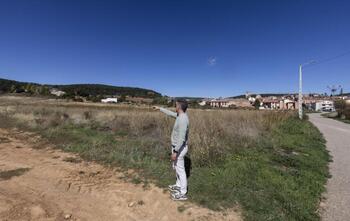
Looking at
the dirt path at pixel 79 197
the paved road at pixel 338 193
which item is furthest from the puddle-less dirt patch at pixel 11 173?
the paved road at pixel 338 193

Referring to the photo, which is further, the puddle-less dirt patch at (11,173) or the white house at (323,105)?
the white house at (323,105)

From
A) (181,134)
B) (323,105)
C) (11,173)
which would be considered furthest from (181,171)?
(323,105)

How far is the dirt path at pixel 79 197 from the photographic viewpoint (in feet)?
12.5

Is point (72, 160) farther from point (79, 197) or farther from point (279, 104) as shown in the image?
point (279, 104)

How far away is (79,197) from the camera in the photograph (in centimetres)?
439

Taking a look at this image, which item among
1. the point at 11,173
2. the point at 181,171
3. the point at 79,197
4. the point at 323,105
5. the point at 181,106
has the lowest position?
the point at 79,197

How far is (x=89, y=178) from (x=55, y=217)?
5.52 feet

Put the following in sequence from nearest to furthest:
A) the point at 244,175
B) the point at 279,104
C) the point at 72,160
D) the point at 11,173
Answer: the point at 11,173, the point at 244,175, the point at 72,160, the point at 279,104

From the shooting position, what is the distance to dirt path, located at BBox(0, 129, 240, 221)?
380 centimetres

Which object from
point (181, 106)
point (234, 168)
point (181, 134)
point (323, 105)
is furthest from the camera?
point (323, 105)

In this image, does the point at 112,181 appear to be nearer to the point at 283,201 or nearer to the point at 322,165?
the point at 283,201

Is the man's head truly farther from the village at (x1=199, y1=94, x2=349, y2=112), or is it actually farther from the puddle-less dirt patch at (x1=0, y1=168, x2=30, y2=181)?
the village at (x1=199, y1=94, x2=349, y2=112)

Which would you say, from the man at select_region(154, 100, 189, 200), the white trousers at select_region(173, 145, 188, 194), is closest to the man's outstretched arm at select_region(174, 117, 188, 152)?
the man at select_region(154, 100, 189, 200)

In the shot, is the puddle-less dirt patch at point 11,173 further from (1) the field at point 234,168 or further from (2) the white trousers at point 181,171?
(2) the white trousers at point 181,171
